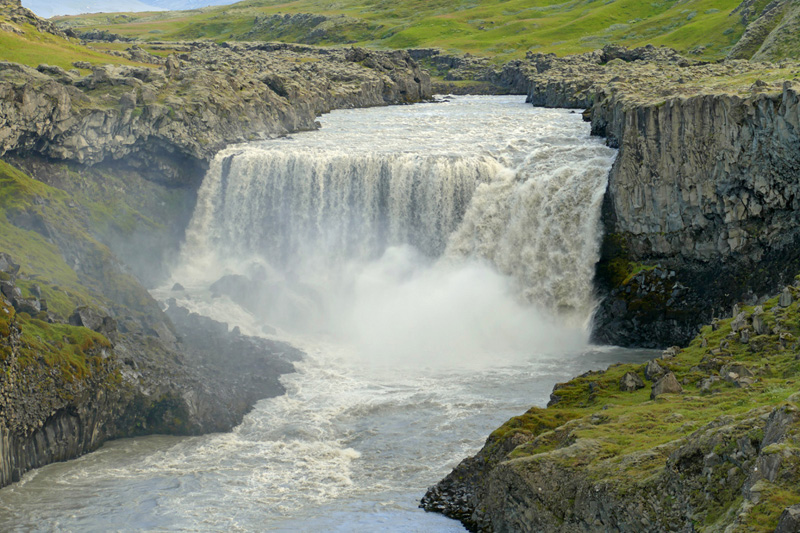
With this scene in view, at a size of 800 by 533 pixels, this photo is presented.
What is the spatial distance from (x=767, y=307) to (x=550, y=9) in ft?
549

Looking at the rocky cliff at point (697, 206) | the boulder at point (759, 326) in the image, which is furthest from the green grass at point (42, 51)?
the boulder at point (759, 326)

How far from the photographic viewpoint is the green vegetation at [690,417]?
17.2 meters

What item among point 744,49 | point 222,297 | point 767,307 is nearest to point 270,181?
point 222,297

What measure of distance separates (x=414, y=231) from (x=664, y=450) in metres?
41.8

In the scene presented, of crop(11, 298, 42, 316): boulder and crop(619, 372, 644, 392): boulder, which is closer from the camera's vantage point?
crop(619, 372, 644, 392): boulder

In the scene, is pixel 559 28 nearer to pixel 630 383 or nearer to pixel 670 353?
pixel 670 353

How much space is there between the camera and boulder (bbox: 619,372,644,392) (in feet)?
100

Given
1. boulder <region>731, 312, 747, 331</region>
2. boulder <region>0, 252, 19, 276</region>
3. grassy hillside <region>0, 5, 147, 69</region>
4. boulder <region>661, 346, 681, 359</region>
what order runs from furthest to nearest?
grassy hillside <region>0, 5, 147, 69</region> < boulder <region>0, 252, 19, 276</region> < boulder <region>661, 346, 681, 359</region> < boulder <region>731, 312, 747, 331</region>

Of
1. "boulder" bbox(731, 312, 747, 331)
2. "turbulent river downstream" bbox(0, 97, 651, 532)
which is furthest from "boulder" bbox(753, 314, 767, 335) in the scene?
"turbulent river downstream" bbox(0, 97, 651, 532)

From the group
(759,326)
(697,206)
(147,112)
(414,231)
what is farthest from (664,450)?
(147,112)

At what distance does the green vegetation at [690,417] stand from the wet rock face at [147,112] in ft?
149

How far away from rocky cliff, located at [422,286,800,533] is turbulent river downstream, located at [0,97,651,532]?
3.84 metres

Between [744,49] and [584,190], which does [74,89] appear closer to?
[584,190]

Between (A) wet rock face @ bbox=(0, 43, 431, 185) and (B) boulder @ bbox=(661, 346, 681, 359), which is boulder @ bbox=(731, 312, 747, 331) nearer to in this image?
(B) boulder @ bbox=(661, 346, 681, 359)
